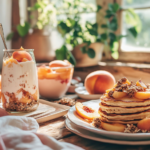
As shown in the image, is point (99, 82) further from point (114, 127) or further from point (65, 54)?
A: point (65, 54)

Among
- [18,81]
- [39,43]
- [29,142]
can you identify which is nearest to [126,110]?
[29,142]

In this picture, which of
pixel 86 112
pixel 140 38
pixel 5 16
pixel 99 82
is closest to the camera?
pixel 86 112

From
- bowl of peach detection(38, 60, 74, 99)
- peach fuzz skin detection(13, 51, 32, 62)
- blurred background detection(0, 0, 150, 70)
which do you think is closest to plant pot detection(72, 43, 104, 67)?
blurred background detection(0, 0, 150, 70)

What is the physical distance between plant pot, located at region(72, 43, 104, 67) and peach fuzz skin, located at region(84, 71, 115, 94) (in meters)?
0.66

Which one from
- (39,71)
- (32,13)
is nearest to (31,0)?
(32,13)

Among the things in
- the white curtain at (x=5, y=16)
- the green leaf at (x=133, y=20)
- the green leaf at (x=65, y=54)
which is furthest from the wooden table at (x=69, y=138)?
the white curtain at (x=5, y=16)

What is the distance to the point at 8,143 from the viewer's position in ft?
1.62

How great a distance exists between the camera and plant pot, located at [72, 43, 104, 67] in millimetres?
1764

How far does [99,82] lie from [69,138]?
0.53m

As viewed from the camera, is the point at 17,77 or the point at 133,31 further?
the point at 133,31

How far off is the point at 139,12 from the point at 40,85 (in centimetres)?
115

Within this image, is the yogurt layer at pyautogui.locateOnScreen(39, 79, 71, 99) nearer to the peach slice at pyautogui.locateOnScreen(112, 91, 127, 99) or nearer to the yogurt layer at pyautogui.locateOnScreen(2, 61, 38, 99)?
the yogurt layer at pyautogui.locateOnScreen(2, 61, 38, 99)

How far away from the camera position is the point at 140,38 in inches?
71.3

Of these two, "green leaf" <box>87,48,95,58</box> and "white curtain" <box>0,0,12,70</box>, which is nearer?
"green leaf" <box>87,48,95,58</box>
